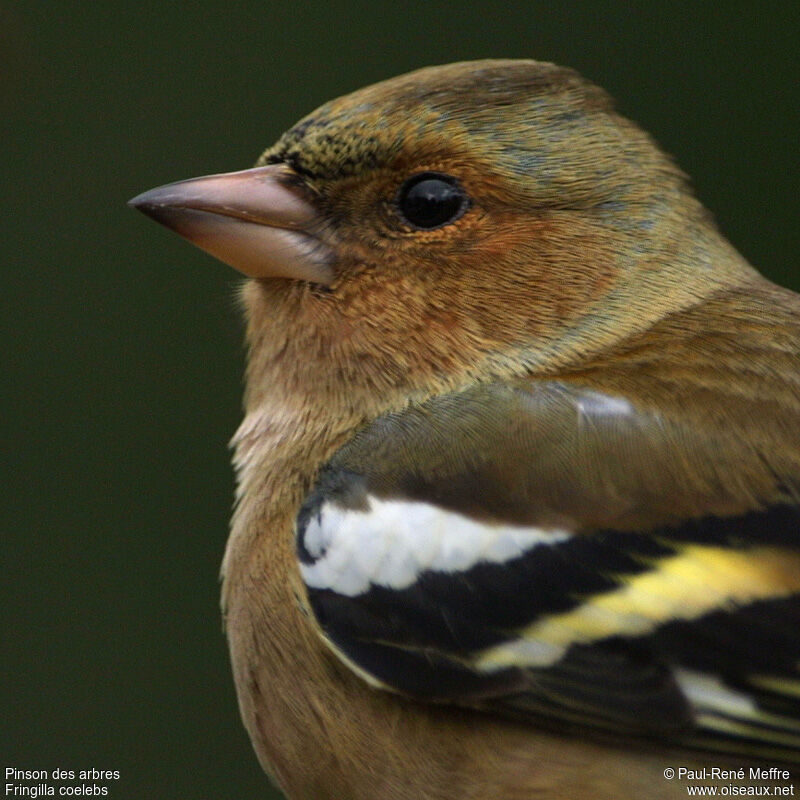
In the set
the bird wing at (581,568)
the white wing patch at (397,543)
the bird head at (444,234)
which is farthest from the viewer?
the bird head at (444,234)

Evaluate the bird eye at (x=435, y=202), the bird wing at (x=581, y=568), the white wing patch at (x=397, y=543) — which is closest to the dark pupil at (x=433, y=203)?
the bird eye at (x=435, y=202)

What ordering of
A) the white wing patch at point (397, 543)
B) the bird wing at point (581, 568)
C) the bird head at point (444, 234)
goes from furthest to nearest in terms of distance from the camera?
1. the bird head at point (444, 234)
2. the white wing patch at point (397, 543)
3. the bird wing at point (581, 568)

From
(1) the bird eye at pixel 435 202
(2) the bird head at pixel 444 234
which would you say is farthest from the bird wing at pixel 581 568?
(1) the bird eye at pixel 435 202

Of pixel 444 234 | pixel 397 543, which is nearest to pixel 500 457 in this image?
pixel 397 543

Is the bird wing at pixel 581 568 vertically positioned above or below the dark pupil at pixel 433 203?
below

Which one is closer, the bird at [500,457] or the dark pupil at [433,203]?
the bird at [500,457]

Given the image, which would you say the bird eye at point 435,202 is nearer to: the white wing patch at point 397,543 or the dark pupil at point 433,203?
the dark pupil at point 433,203

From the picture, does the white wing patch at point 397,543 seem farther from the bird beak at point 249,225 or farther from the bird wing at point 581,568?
the bird beak at point 249,225

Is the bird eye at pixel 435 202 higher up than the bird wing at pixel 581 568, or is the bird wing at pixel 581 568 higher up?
the bird eye at pixel 435 202
